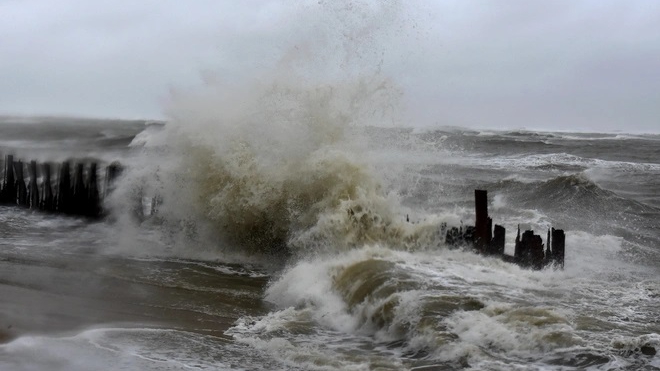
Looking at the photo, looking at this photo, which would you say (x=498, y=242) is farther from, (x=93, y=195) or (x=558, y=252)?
(x=93, y=195)

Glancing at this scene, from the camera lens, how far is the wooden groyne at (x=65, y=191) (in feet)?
47.4

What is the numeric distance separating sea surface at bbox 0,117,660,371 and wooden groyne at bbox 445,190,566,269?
21cm

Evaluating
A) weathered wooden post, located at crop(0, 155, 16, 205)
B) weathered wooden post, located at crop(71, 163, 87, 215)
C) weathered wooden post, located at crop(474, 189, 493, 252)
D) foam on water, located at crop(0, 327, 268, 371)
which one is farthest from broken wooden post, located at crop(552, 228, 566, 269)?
weathered wooden post, located at crop(0, 155, 16, 205)

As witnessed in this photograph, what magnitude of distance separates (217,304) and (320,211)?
113 inches

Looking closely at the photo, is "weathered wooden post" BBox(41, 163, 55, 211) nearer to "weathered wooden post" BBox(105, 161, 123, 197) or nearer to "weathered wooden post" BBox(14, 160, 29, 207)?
"weathered wooden post" BBox(14, 160, 29, 207)

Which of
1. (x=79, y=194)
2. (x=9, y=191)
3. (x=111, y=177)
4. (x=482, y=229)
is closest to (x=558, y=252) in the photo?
(x=482, y=229)

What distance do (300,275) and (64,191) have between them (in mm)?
7762

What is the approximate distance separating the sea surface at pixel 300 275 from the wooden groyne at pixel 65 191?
0.35m

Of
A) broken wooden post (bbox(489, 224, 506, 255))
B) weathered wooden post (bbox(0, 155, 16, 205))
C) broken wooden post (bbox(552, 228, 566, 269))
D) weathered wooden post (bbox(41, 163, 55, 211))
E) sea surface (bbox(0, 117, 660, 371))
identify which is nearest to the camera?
sea surface (bbox(0, 117, 660, 371))

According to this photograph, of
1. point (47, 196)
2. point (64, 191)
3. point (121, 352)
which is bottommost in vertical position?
point (121, 352)

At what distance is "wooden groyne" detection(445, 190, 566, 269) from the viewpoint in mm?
9039

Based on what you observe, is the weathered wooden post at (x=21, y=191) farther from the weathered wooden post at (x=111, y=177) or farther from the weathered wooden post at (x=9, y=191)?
the weathered wooden post at (x=111, y=177)

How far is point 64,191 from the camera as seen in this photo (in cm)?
1488

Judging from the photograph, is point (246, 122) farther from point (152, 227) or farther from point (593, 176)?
point (593, 176)
